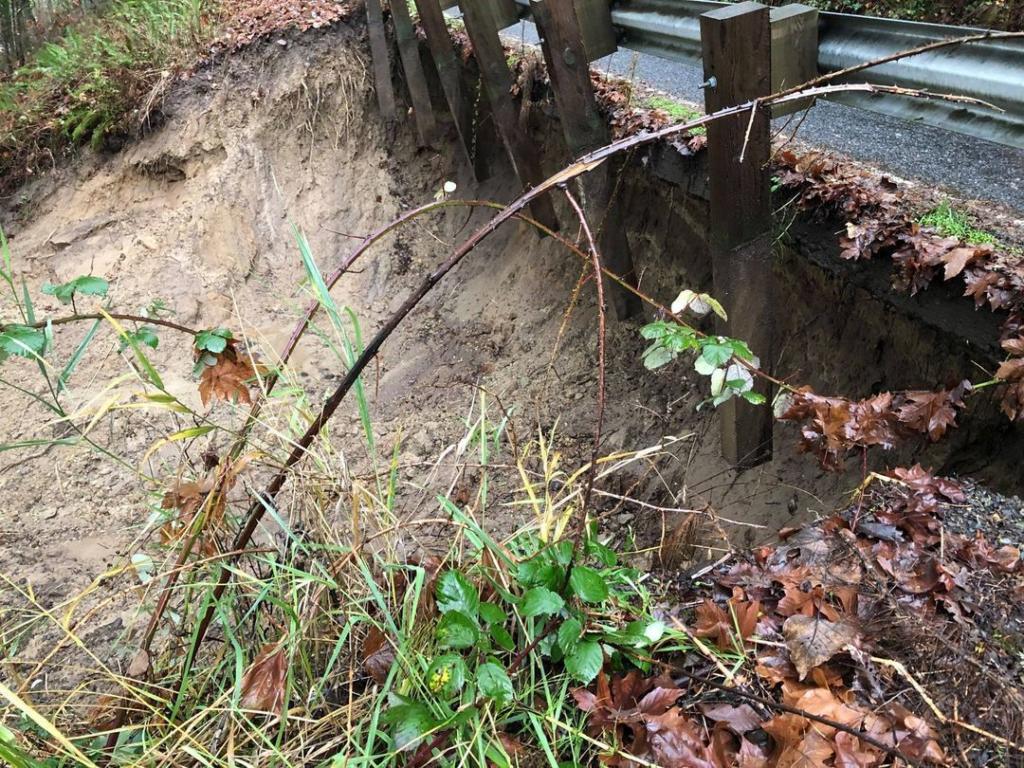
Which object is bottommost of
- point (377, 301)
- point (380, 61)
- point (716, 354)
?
point (377, 301)

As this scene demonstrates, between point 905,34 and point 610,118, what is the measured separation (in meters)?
1.96

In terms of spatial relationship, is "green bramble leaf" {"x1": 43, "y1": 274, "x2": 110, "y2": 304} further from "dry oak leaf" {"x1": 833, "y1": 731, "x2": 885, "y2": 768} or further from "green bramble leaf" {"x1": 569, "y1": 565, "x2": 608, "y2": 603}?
"dry oak leaf" {"x1": 833, "y1": 731, "x2": 885, "y2": 768}

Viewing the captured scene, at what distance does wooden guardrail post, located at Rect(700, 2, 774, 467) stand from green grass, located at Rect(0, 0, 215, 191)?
5.41 meters

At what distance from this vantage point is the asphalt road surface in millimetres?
3033

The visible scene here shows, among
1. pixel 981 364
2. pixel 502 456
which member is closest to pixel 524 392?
pixel 502 456

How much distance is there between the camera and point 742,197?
2.67 metres

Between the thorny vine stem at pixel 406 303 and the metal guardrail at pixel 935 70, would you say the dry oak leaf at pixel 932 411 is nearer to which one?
the metal guardrail at pixel 935 70

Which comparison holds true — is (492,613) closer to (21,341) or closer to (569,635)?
(569,635)

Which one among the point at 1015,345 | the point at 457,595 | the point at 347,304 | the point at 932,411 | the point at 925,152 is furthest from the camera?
the point at 347,304

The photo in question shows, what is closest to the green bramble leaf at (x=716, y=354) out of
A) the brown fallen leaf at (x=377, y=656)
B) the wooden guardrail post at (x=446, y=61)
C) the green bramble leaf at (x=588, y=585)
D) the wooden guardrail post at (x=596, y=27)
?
the green bramble leaf at (x=588, y=585)

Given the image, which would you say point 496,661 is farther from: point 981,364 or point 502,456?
point 502,456

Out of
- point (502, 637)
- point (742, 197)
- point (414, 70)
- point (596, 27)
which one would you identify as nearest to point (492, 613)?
point (502, 637)

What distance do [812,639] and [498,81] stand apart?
12.1ft

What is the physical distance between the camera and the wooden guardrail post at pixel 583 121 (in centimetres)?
326
